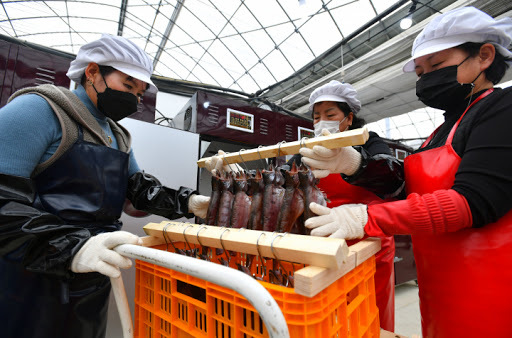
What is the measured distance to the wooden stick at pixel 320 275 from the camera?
24.5 inches

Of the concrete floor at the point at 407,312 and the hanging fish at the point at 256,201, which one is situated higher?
the hanging fish at the point at 256,201

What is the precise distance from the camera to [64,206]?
3.82ft

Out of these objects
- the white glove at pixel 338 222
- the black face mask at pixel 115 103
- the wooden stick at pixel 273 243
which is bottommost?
the wooden stick at pixel 273 243

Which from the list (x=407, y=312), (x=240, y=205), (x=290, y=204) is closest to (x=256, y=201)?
(x=240, y=205)

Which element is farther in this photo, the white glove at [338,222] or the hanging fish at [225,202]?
the hanging fish at [225,202]

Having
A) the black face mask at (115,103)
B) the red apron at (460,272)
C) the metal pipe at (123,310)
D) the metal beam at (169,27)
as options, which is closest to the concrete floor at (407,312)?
the red apron at (460,272)

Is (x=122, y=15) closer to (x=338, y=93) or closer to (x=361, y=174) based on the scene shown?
(x=338, y=93)

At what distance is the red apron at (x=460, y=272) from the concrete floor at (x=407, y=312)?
2.02 m

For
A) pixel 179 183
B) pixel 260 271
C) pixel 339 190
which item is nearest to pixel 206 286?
pixel 260 271

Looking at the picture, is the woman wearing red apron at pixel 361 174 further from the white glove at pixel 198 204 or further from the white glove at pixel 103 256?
the white glove at pixel 103 256

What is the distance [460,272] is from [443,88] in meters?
0.85

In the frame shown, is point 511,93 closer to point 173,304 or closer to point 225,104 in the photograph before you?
point 173,304

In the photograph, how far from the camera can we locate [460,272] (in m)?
1.09

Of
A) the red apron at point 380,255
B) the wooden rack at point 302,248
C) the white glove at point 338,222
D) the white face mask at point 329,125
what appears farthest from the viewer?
the white face mask at point 329,125
